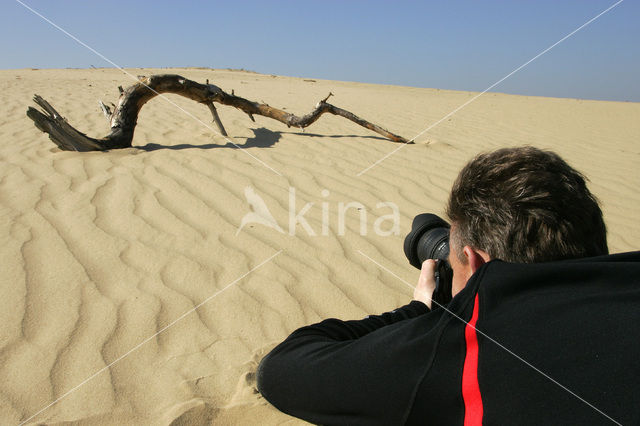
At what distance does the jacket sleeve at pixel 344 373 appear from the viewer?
0.87 m

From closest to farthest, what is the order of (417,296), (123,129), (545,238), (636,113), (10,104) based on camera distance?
(545,238) < (417,296) < (123,129) < (10,104) < (636,113)

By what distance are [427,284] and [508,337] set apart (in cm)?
52

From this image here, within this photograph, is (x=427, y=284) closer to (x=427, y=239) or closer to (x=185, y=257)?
(x=427, y=239)

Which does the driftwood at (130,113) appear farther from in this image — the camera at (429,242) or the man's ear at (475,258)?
the man's ear at (475,258)

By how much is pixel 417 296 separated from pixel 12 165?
351 centimetres

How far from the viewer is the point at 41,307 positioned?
6.20 ft

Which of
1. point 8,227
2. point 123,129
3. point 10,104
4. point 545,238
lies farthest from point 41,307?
point 10,104

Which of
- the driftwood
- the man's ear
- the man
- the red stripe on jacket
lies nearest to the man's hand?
the man

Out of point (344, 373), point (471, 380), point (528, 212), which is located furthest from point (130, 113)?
point (471, 380)

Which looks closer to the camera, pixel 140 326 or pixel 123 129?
pixel 140 326

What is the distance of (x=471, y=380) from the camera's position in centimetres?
77

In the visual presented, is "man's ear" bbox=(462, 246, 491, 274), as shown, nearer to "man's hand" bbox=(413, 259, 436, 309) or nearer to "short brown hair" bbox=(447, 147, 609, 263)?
"short brown hair" bbox=(447, 147, 609, 263)

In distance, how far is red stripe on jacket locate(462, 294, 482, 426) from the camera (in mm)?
761

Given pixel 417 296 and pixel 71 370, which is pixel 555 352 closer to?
pixel 417 296
